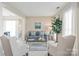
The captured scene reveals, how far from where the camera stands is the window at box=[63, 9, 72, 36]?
2.18 m

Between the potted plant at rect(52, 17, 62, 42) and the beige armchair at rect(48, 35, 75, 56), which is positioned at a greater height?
the potted plant at rect(52, 17, 62, 42)

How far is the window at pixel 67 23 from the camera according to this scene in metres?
2.18

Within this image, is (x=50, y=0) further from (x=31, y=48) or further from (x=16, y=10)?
(x=31, y=48)

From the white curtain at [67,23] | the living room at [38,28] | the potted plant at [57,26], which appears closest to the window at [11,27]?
the living room at [38,28]

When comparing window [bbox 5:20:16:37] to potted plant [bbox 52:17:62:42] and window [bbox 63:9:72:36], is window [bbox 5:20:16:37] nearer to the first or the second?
potted plant [bbox 52:17:62:42]

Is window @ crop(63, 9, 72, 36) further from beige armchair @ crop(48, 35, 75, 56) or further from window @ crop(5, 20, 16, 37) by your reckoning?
window @ crop(5, 20, 16, 37)

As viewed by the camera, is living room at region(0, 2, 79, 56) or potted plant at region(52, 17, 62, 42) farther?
potted plant at region(52, 17, 62, 42)

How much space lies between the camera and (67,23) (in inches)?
87.0

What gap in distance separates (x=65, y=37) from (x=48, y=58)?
1.05 m

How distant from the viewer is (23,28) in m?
2.19

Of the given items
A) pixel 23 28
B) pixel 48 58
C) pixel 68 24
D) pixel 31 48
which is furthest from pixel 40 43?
pixel 48 58

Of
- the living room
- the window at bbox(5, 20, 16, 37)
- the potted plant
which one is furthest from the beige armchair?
the window at bbox(5, 20, 16, 37)

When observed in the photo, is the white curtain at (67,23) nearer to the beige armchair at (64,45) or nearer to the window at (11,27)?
the beige armchair at (64,45)

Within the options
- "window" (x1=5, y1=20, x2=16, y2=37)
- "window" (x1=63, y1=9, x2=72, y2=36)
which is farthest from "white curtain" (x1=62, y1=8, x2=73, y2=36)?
"window" (x1=5, y1=20, x2=16, y2=37)
